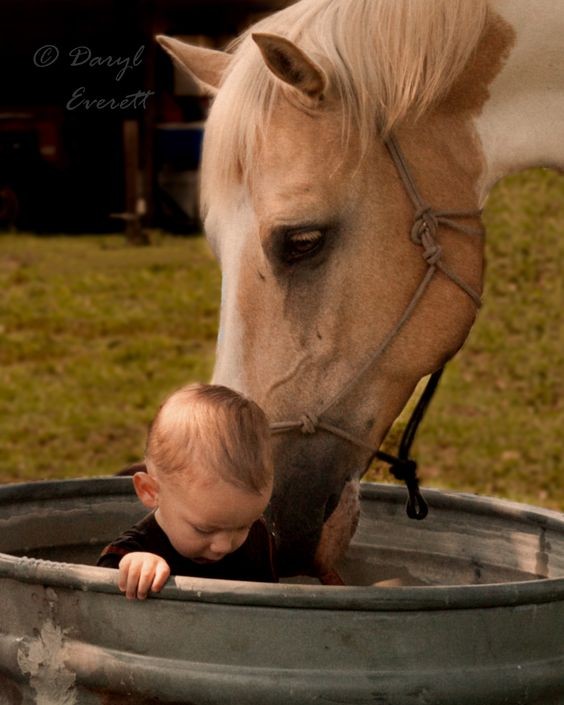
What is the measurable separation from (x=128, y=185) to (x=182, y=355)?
2.23 m

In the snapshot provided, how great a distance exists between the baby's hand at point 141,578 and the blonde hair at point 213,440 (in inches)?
8.2

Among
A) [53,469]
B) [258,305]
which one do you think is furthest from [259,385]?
[53,469]

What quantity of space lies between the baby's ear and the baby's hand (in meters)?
0.28

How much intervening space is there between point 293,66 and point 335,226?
0.26 metres

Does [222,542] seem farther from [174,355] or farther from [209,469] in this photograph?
[174,355]

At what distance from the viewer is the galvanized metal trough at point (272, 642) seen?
4.37 ft

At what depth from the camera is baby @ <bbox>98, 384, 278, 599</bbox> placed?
1.56 m

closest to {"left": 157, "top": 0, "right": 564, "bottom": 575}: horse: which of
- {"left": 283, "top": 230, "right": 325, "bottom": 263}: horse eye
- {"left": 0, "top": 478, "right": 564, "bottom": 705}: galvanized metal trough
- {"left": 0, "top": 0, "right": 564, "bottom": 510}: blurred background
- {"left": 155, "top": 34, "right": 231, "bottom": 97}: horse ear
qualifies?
{"left": 283, "top": 230, "right": 325, "bottom": 263}: horse eye

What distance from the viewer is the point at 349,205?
218 centimetres

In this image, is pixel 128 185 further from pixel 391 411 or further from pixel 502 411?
pixel 391 411

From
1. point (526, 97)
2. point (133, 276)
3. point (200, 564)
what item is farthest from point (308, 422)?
point (133, 276)

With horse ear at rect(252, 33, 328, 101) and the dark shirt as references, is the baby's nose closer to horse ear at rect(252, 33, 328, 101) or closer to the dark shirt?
the dark shirt

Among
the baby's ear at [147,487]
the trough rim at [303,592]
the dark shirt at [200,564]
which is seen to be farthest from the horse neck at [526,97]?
the trough rim at [303,592]

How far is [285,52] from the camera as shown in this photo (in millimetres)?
2090
